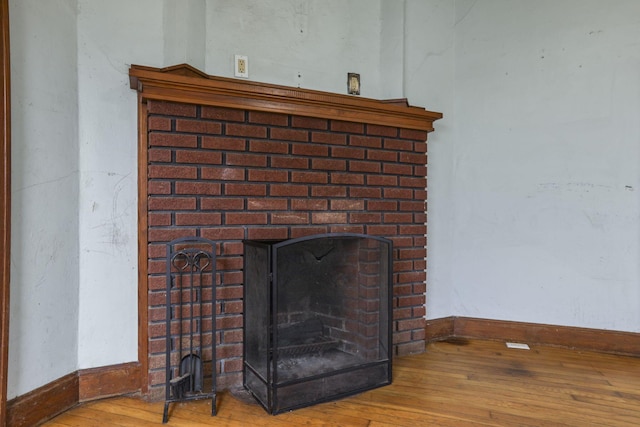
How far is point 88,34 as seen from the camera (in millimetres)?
1698

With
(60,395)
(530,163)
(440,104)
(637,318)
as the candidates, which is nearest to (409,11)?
(440,104)

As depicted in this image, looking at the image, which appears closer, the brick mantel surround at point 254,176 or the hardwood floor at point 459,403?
the hardwood floor at point 459,403

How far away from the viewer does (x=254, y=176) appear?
1.90 m

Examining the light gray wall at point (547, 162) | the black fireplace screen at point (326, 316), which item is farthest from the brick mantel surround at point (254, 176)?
the light gray wall at point (547, 162)

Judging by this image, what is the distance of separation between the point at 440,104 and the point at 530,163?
697mm

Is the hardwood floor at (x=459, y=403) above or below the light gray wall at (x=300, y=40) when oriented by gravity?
below

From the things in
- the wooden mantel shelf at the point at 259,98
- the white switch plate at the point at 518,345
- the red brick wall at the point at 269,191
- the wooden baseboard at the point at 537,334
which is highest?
the wooden mantel shelf at the point at 259,98

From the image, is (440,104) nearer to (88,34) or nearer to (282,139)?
(282,139)

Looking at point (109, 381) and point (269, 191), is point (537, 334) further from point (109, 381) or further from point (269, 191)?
point (109, 381)

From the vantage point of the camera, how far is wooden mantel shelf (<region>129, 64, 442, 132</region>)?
1.66 meters

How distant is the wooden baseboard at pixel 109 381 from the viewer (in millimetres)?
1704

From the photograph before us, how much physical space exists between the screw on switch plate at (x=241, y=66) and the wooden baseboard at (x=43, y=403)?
1.63 metres

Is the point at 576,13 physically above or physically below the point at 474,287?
above

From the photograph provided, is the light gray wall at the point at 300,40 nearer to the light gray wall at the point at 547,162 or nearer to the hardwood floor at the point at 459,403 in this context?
the light gray wall at the point at 547,162
